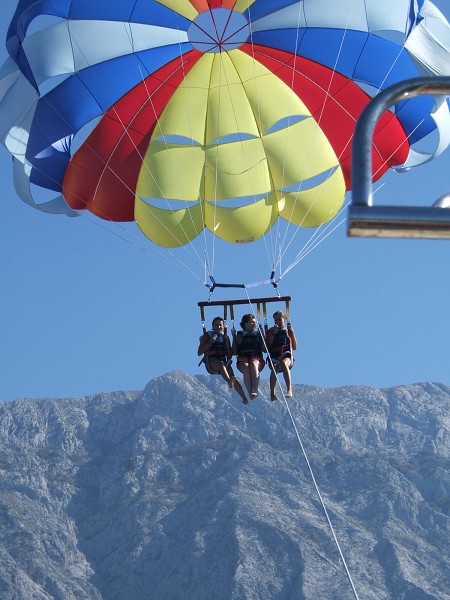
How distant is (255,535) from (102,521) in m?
29.3

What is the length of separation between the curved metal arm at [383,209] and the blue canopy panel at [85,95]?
15977 millimetres

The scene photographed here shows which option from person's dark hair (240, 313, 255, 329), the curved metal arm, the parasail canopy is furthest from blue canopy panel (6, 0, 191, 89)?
the curved metal arm

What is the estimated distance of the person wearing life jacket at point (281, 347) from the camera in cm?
1848

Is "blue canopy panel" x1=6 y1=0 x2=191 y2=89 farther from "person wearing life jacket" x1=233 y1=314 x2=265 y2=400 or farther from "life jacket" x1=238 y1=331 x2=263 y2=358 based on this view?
"life jacket" x1=238 y1=331 x2=263 y2=358

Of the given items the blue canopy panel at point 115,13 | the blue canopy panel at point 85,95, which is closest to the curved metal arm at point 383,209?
the blue canopy panel at point 85,95

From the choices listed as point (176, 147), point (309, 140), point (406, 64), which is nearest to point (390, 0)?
point (406, 64)

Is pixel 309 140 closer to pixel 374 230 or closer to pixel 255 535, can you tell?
pixel 374 230

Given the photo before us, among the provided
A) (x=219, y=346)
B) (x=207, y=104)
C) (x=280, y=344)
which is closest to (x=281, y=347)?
(x=280, y=344)

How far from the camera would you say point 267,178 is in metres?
21.0

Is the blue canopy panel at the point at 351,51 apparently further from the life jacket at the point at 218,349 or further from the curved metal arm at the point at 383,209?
the curved metal arm at the point at 383,209

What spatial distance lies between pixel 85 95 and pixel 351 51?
467 centimetres

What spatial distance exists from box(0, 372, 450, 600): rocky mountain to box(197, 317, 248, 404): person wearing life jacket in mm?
108153

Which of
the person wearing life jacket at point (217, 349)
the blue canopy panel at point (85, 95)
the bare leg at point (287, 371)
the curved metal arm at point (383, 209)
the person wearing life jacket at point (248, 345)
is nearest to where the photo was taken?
the curved metal arm at point (383, 209)

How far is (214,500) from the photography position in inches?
6299
